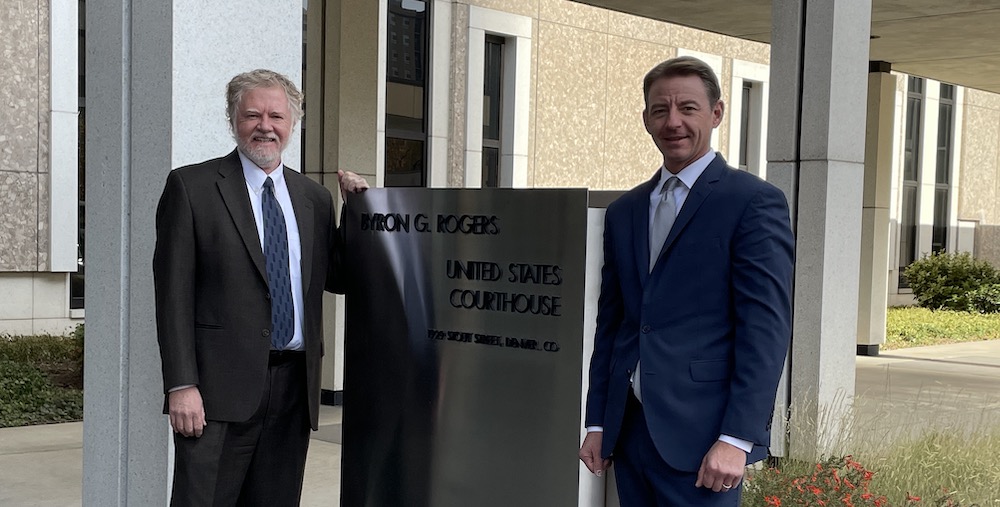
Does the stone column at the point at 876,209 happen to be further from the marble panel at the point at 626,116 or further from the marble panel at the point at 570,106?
the marble panel at the point at 626,116

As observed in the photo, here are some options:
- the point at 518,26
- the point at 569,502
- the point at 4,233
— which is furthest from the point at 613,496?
the point at 518,26

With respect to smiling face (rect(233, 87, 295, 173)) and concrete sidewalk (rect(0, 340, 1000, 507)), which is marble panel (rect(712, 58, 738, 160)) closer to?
concrete sidewalk (rect(0, 340, 1000, 507))

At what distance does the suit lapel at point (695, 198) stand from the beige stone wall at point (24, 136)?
13722mm

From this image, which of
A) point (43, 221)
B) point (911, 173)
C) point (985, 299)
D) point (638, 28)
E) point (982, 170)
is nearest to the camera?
point (43, 221)

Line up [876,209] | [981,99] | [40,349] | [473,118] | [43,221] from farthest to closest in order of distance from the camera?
[981,99], [473,118], [876,209], [43,221], [40,349]

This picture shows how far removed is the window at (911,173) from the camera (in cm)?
2969

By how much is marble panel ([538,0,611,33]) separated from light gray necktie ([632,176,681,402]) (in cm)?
1831

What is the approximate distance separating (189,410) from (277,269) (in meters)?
0.53

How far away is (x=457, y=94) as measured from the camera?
19.1 metres

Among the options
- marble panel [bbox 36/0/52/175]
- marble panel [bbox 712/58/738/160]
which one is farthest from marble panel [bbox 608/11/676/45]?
marble panel [bbox 36/0/52/175]

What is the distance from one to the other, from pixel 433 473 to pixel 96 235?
5.38ft

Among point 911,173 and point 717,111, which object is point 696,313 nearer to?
point 717,111

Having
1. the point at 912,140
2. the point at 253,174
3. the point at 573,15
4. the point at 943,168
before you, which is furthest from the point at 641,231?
the point at 943,168

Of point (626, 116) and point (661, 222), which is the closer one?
point (661, 222)
